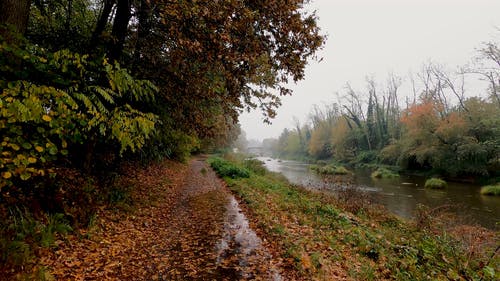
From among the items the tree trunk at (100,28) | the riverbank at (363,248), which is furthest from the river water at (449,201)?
the tree trunk at (100,28)

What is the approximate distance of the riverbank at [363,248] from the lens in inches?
182

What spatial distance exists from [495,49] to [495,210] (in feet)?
58.7

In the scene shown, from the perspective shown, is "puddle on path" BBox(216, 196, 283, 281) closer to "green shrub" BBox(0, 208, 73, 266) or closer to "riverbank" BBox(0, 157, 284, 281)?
"riverbank" BBox(0, 157, 284, 281)

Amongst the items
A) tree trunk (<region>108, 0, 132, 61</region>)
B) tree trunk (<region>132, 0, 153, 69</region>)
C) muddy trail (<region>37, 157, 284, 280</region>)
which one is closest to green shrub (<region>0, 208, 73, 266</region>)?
muddy trail (<region>37, 157, 284, 280</region>)

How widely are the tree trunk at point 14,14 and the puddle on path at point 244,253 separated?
197 inches

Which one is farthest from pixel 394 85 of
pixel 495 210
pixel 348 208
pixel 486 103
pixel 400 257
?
pixel 400 257

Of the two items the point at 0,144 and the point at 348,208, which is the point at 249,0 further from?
the point at 348,208

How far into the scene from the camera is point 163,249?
5.16 m

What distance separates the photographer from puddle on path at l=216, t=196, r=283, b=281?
435 cm

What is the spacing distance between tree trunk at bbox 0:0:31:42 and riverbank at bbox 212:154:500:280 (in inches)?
235

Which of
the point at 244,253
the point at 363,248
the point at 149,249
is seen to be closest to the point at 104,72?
the point at 149,249

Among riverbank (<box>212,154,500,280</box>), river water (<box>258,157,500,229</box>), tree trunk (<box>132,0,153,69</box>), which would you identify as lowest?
river water (<box>258,157,500,229</box>)

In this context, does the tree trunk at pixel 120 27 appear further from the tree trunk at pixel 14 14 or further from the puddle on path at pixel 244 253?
the puddle on path at pixel 244 253

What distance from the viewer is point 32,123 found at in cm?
353
